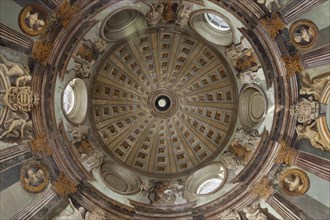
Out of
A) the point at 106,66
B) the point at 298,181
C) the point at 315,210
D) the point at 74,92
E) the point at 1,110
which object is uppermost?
the point at 106,66

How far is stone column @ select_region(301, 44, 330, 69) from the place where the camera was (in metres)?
17.4

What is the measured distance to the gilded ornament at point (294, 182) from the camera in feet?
62.1

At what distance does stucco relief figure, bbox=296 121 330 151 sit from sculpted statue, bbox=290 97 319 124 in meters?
0.24

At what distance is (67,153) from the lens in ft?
66.4

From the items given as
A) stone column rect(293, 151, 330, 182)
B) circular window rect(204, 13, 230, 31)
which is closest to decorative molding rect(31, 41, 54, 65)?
circular window rect(204, 13, 230, 31)

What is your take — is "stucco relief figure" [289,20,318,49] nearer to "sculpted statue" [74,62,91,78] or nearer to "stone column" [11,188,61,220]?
"sculpted statue" [74,62,91,78]

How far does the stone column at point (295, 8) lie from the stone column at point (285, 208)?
7074 millimetres

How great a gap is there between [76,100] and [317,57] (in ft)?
36.0

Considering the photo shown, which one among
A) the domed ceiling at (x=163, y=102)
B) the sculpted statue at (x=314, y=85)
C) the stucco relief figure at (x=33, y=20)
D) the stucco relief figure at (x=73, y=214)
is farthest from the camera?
the domed ceiling at (x=163, y=102)

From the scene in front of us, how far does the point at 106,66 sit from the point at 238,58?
6.71 m

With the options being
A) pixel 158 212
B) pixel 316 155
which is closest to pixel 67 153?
pixel 158 212

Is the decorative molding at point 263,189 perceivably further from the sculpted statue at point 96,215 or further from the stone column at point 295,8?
the stone column at point 295,8

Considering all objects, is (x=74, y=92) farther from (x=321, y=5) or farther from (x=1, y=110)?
(x=321, y=5)

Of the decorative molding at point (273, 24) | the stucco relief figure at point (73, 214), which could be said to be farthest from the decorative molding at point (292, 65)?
the stucco relief figure at point (73, 214)
